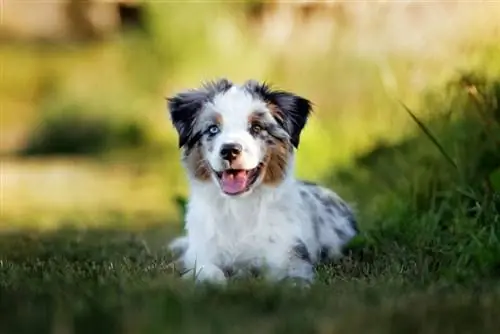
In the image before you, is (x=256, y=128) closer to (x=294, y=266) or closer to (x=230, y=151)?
(x=230, y=151)

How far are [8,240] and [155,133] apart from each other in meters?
2.63

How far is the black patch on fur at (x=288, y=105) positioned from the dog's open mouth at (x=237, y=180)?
0.25m

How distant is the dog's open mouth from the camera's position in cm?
450

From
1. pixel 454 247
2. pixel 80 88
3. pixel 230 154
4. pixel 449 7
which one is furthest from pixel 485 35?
pixel 80 88

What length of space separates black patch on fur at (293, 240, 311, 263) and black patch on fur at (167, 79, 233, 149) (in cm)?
60

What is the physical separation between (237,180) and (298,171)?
7.43 feet

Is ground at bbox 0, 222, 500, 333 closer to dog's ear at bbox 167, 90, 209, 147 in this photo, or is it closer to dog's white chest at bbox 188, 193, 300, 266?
dog's white chest at bbox 188, 193, 300, 266

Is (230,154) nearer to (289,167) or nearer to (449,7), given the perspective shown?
(289,167)

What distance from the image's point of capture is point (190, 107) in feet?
15.2

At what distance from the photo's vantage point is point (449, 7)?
7383mm

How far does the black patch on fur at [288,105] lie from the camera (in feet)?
15.1

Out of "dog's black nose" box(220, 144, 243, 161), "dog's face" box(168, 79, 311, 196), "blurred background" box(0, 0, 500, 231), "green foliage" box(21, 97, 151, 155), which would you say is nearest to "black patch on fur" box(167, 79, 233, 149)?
"dog's face" box(168, 79, 311, 196)

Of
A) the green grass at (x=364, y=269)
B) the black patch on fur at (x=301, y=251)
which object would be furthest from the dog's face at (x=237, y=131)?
the green grass at (x=364, y=269)

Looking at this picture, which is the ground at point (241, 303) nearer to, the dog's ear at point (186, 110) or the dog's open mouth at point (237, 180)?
the dog's open mouth at point (237, 180)
